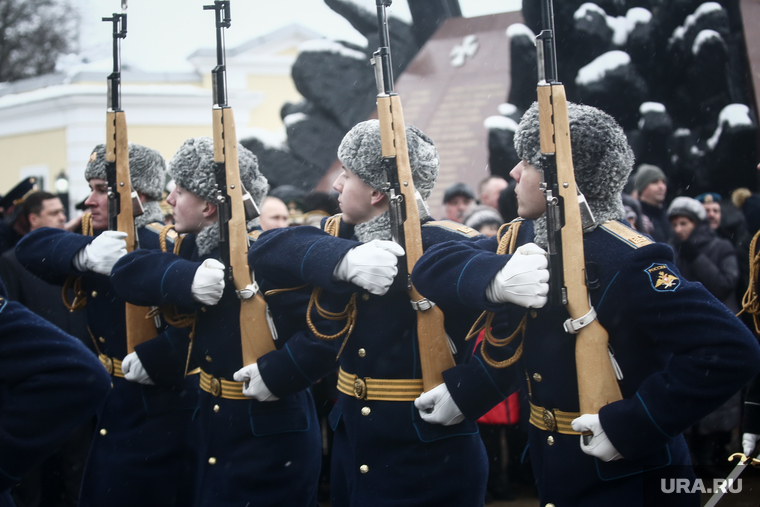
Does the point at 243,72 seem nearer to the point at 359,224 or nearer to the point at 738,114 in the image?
the point at 738,114

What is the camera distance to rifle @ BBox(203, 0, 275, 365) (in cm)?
323

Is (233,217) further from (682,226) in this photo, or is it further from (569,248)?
(682,226)

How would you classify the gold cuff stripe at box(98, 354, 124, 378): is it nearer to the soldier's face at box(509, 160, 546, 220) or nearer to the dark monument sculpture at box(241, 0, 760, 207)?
the soldier's face at box(509, 160, 546, 220)

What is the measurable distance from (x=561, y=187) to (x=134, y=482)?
95.1 inches

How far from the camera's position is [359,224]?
119 inches

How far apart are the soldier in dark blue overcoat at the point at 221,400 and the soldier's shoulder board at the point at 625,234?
58.1 inches

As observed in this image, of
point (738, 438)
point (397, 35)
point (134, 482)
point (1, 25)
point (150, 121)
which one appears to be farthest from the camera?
point (1, 25)

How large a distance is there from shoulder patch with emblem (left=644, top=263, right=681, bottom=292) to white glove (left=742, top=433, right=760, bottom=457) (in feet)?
10.3

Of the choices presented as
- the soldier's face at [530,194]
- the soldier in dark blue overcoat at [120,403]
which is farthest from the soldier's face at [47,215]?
the soldier's face at [530,194]

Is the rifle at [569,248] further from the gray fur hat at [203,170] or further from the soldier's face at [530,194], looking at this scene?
the gray fur hat at [203,170]

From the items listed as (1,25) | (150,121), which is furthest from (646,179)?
(1,25)

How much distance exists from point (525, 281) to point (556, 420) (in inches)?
17.7

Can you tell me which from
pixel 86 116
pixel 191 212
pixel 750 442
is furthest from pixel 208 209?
pixel 86 116

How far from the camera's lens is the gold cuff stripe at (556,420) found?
2.32 metres
